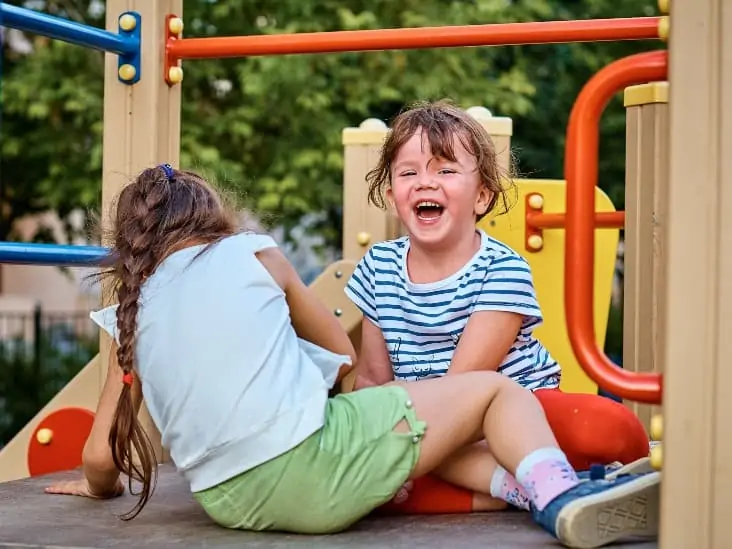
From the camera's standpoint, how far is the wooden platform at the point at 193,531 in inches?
74.4

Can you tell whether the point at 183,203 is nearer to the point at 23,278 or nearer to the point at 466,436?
the point at 466,436

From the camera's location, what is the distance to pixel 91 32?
261 centimetres

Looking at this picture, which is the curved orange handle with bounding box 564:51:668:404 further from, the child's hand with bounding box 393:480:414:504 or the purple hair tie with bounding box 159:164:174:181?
the purple hair tie with bounding box 159:164:174:181

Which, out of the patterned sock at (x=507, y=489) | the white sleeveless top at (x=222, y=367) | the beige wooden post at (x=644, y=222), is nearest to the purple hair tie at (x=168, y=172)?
the white sleeveless top at (x=222, y=367)

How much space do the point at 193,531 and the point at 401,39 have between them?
141 centimetres

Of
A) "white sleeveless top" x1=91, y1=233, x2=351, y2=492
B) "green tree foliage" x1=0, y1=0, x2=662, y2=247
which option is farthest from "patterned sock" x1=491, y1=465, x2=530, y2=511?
"green tree foliage" x1=0, y1=0, x2=662, y2=247

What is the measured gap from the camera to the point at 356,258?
359 cm

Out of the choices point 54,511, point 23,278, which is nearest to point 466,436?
point 54,511

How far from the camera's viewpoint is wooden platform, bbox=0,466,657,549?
189cm

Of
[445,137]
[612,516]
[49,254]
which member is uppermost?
[445,137]

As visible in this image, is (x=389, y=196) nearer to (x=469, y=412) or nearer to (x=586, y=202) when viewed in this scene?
(x=469, y=412)

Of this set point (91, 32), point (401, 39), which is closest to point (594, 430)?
point (401, 39)

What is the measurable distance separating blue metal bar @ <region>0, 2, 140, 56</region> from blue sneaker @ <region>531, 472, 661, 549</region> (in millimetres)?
1462

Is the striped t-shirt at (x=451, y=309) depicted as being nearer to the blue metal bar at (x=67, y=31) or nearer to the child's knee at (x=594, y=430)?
the child's knee at (x=594, y=430)
